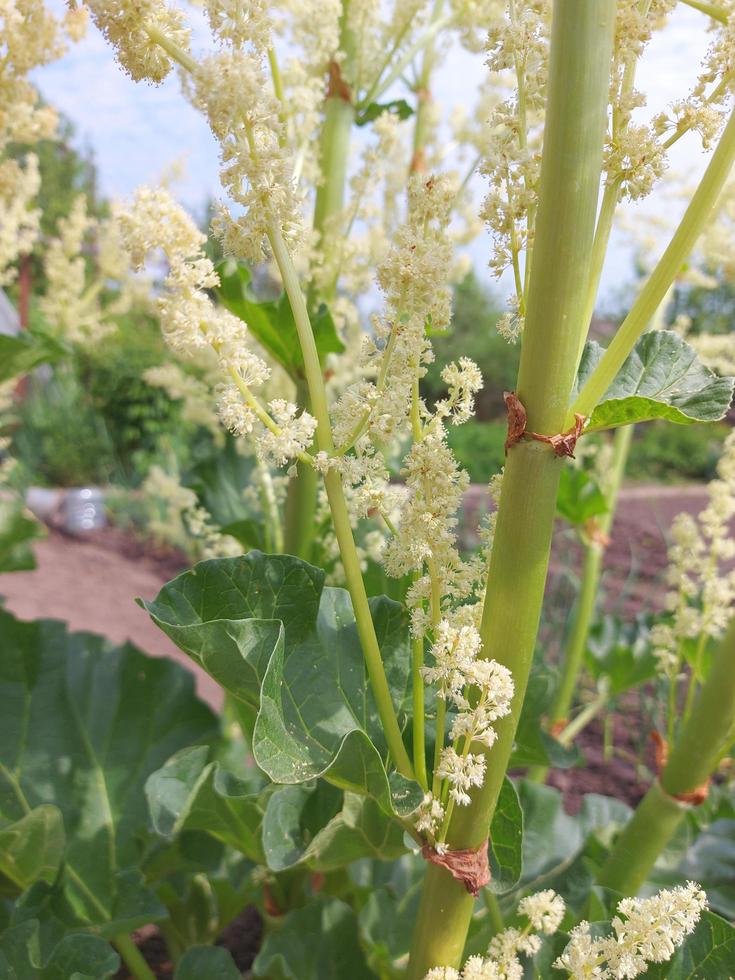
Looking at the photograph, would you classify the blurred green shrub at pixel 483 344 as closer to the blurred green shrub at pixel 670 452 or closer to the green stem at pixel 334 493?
the blurred green shrub at pixel 670 452

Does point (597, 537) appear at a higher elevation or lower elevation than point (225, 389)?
lower

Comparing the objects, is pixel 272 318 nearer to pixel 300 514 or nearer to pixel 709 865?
pixel 300 514

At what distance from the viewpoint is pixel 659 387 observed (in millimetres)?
778

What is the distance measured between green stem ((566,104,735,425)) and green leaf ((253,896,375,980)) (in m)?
0.92

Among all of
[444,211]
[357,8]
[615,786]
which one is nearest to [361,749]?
[444,211]

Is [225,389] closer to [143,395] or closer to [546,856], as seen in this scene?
[546,856]

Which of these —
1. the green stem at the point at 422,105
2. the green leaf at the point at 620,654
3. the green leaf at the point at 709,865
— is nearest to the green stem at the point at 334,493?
the green leaf at the point at 709,865

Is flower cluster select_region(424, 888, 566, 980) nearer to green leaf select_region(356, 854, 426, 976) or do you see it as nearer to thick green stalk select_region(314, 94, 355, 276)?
green leaf select_region(356, 854, 426, 976)

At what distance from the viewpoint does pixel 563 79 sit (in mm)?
637

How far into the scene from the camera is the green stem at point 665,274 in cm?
70

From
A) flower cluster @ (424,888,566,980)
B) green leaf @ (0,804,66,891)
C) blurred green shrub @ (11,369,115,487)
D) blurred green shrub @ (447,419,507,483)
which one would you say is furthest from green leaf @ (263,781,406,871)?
blurred green shrub @ (11,369,115,487)

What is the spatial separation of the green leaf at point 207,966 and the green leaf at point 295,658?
16.9 inches

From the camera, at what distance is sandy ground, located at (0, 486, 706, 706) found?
5066mm

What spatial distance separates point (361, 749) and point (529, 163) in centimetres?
Answer: 53
